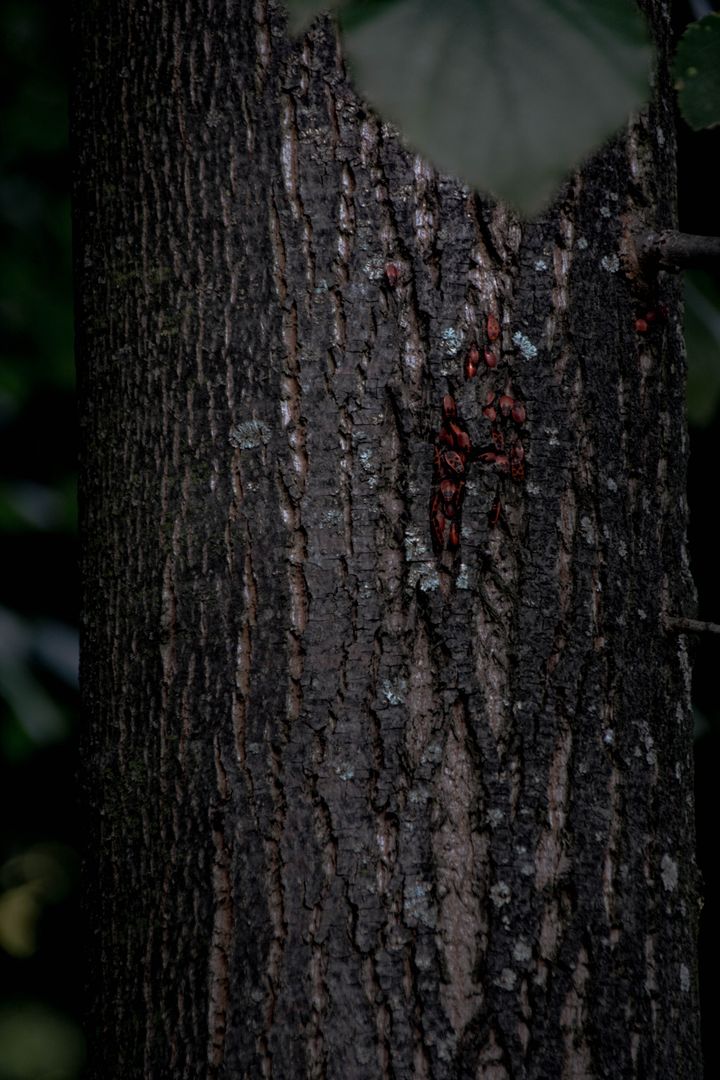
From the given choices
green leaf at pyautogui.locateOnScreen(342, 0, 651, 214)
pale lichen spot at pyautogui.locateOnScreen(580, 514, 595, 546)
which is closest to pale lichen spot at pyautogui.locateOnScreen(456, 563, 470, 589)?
pale lichen spot at pyautogui.locateOnScreen(580, 514, 595, 546)

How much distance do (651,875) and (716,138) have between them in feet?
3.74

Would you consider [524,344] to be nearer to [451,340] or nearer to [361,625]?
[451,340]

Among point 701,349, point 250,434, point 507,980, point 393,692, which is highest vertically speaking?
point 701,349

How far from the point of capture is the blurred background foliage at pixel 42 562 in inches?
77.1

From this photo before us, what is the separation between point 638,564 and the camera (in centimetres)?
84

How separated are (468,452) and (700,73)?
0.37 meters

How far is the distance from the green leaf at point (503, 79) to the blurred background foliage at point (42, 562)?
5.56 ft

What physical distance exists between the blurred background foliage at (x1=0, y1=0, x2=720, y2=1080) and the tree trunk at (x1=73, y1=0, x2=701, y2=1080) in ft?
3.82

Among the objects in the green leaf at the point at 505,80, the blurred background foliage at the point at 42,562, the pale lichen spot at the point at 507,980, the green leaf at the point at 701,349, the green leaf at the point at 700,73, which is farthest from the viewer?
the blurred background foliage at the point at 42,562

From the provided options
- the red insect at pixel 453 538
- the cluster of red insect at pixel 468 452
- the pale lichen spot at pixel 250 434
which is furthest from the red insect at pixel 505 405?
the pale lichen spot at pixel 250 434

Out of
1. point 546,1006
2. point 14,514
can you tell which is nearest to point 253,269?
point 546,1006

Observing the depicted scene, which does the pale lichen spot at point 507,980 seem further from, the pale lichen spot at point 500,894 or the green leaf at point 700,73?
the green leaf at point 700,73

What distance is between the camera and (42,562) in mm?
2375

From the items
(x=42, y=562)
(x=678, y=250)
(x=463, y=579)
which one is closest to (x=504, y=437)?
(x=463, y=579)
